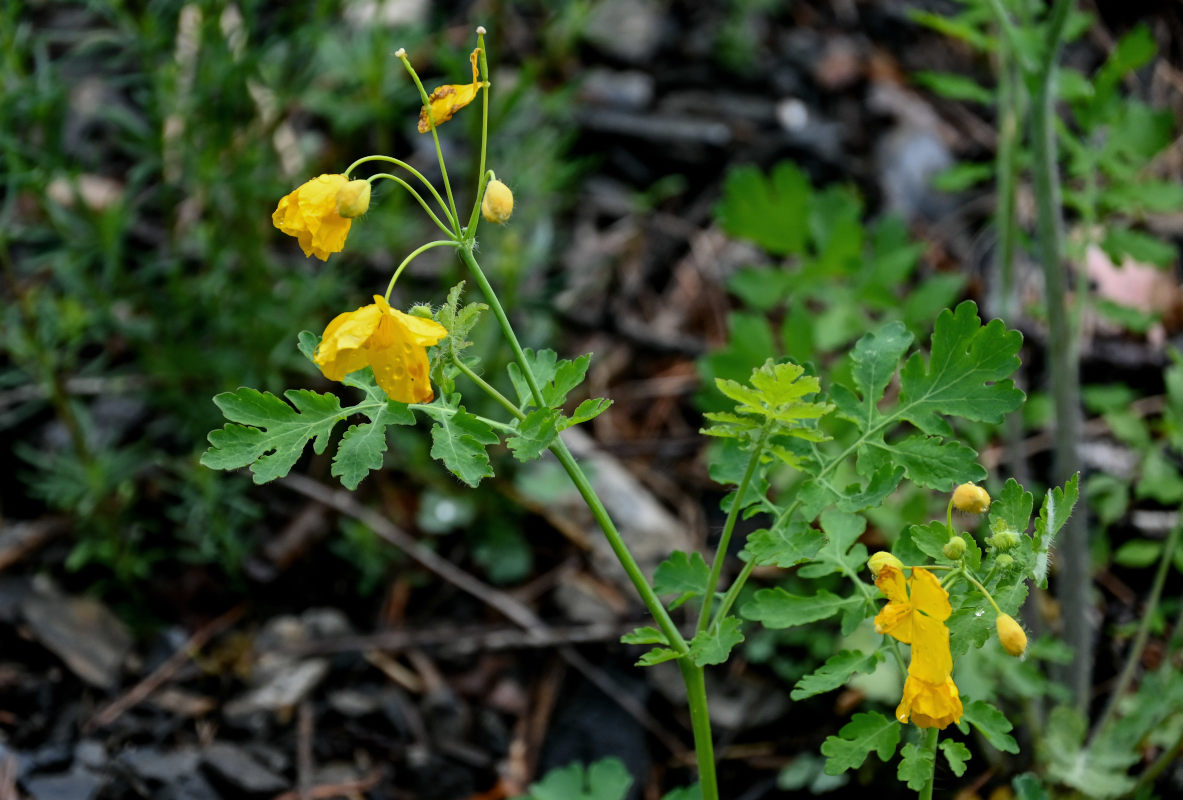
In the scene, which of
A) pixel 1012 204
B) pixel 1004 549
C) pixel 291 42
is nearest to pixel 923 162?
pixel 1012 204

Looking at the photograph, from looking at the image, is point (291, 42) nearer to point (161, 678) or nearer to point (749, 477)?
point (161, 678)

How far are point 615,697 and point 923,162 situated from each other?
2.63m

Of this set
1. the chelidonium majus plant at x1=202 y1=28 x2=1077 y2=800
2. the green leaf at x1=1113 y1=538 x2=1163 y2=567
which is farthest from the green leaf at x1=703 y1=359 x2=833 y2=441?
the green leaf at x1=1113 y1=538 x2=1163 y2=567

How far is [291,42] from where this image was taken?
2812 mm

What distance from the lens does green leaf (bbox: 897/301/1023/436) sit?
155cm

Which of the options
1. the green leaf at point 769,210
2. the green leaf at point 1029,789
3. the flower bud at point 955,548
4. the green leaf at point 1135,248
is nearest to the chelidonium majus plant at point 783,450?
the flower bud at point 955,548

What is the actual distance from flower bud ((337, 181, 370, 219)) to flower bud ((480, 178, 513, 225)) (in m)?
0.17

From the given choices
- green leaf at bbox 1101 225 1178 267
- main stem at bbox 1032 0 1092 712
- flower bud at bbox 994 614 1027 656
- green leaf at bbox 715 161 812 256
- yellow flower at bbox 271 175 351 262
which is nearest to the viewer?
flower bud at bbox 994 614 1027 656

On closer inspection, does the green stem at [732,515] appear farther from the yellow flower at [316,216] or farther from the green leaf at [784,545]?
the yellow flower at [316,216]

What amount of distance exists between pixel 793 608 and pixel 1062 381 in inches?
47.8

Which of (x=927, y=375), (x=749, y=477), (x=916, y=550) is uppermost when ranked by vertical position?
(x=927, y=375)

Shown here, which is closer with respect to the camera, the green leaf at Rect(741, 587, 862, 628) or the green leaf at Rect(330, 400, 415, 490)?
the green leaf at Rect(330, 400, 415, 490)

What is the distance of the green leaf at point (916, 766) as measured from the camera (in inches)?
58.5

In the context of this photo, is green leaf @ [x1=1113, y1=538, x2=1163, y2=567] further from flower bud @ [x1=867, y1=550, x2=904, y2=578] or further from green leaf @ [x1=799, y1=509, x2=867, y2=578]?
flower bud @ [x1=867, y1=550, x2=904, y2=578]
